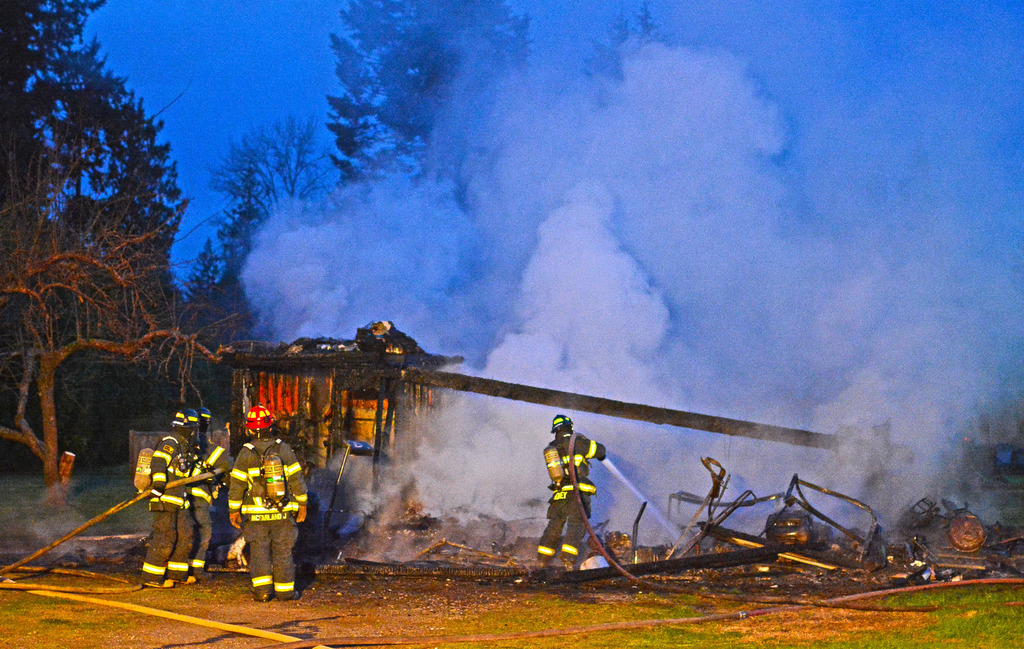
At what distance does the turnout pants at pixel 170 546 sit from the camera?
28.0ft

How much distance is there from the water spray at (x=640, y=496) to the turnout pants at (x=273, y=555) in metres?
4.38

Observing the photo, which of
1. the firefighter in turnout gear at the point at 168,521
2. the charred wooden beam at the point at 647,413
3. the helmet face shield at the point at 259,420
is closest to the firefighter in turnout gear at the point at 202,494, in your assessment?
the firefighter in turnout gear at the point at 168,521

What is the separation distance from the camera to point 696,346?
18.4 metres

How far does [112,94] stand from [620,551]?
61.8ft

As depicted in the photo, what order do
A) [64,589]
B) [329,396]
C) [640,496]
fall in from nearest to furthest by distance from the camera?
[64,589] → [640,496] → [329,396]

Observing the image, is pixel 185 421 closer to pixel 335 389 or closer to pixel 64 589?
pixel 64 589

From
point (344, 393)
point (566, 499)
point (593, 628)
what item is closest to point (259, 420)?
point (566, 499)

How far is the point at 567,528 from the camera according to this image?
9.24 metres

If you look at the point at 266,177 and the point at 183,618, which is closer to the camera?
the point at 183,618

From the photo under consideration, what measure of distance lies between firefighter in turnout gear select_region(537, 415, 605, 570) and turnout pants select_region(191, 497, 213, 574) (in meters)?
3.37

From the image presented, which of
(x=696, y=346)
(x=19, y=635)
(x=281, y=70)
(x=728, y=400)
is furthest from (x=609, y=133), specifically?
(x=281, y=70)

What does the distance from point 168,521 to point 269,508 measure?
4.26 ft

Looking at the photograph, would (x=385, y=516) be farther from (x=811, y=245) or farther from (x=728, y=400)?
(x=811, y=245)

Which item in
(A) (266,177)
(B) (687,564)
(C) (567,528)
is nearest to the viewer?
(B) (687,564)
